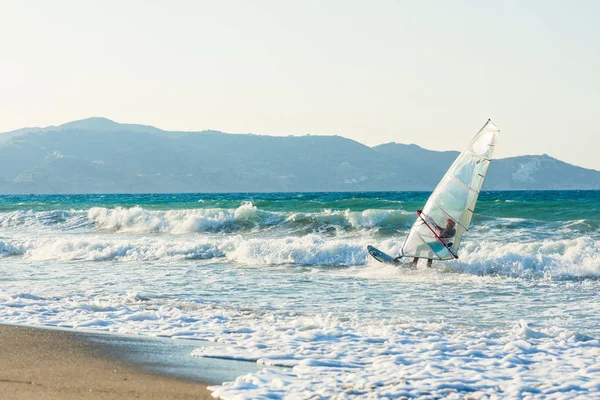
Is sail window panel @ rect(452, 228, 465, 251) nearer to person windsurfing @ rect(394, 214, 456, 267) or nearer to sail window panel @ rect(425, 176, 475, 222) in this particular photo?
person windsurfing @ rect(394, 214, 456, 267)

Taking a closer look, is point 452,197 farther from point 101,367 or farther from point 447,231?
point 101,367

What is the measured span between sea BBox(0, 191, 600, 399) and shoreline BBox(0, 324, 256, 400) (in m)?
0.28

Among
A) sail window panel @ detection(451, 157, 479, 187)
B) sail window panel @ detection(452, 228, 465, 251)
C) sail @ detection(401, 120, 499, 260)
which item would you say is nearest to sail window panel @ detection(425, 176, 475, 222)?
sail @ detection(401, 120, 499, 260)

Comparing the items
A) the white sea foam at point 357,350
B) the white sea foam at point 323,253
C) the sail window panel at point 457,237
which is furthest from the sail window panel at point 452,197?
the white sea foam at point 357,350

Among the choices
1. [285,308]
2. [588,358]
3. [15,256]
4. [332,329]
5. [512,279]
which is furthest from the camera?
[15,256]

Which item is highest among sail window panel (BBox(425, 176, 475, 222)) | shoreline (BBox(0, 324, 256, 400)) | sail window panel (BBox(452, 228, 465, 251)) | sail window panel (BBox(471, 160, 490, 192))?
sail window panel (BBox(471, 160, 490, 192))

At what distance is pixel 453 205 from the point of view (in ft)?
46.8

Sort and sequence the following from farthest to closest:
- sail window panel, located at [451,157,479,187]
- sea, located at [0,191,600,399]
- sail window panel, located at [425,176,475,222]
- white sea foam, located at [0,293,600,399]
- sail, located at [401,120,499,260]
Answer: sail window panel, located at [425,176,475,222]
sail window panel, located at [451,157,479,187]
sail, located at [401,120,499,260]
sea, located at [0,191,600,399]
white sea foam, located at [0,293,600,399]

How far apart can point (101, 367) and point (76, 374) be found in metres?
0.34

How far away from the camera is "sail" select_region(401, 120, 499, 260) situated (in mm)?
13797

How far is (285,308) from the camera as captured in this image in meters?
10.2

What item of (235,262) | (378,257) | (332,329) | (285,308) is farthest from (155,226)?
(332,329)

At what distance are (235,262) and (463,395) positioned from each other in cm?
1191

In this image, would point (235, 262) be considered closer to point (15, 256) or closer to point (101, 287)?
point (101, 287)
